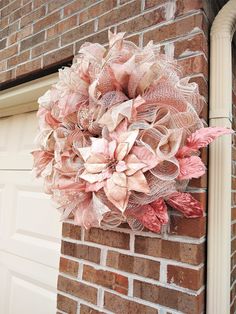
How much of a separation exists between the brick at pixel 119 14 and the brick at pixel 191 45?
0.85ft

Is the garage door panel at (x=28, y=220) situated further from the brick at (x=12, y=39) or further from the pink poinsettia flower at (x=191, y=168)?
the pink poinsettia flower at (x=191, y=168)

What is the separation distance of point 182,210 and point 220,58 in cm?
52

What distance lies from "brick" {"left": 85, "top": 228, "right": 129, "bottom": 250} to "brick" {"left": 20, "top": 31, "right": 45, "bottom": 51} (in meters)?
1.03

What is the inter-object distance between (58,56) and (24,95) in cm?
38

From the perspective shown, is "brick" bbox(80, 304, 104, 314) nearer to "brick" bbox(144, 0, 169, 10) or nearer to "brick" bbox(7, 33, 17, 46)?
"brick" bbox(144, 0, 169, 10)

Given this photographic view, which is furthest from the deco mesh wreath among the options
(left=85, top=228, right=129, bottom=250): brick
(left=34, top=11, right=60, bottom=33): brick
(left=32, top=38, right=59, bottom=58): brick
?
(left=34, top=11, right=60, bottom=33): brick

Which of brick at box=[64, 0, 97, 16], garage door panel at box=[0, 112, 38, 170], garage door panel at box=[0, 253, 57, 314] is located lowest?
garage door panel at box=[0, 253, 57, 314]

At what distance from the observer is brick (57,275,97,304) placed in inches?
40.3

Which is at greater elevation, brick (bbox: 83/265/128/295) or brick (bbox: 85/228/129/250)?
brick (bbox: 85/228/129/250)

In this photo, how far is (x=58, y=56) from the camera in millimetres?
1313

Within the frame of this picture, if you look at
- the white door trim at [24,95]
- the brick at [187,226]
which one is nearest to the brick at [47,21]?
the white door trim at [24,95]

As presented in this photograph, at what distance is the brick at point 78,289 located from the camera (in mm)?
1022

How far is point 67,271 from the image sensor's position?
1117mm

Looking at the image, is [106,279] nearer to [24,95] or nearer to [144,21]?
[144,21]
